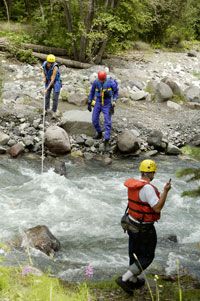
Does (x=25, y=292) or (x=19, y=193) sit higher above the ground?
(x=25, y=292)

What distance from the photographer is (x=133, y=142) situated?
12555mm

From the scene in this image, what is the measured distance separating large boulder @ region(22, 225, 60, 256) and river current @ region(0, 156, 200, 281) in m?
0.13

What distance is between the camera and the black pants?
18.4 ft

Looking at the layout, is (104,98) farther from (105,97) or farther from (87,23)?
(87,23)

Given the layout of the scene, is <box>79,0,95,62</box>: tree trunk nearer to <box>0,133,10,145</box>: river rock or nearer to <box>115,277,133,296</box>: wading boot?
<box>0,133,10,145</box>: river rock

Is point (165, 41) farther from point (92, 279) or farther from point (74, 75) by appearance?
point (92, 279)

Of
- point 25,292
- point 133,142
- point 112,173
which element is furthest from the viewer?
point 133,142

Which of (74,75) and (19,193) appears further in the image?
(74,75)

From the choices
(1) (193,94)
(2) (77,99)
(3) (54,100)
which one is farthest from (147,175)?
(1) (193,94)

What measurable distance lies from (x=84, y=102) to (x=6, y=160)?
4.28 meters

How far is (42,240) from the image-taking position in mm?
7133

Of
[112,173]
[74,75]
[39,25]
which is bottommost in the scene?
[112,173]

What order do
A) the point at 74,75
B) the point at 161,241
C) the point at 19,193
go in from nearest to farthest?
the point at 161,241 → the point at 19,193 → the point at 74,75

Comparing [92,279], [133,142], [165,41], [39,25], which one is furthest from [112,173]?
[165,41]
